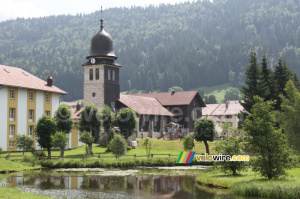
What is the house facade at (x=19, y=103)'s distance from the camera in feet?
183

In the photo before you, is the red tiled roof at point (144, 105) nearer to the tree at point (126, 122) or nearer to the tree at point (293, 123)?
the tree at point (126, 122)

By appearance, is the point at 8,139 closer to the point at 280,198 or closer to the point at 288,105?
the point at 288,105

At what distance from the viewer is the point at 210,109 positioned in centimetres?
12594

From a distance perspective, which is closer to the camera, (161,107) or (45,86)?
(45,86)

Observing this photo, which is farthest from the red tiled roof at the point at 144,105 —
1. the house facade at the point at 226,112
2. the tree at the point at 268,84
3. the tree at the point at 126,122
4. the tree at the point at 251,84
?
Answer: the house facade at the point at 226,112

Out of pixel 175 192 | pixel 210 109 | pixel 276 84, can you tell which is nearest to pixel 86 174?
pixel 175 192

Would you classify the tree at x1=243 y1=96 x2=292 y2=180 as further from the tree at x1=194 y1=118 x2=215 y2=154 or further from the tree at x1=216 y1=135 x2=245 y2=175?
the tree at x1=194 y1=118 x2=215 y2=154

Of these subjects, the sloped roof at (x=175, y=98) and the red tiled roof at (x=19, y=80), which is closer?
the red tiled roof at (x=19, y=80)

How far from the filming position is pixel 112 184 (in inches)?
1264

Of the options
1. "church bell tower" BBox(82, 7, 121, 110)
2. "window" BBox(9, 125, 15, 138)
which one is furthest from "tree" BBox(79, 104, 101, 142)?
"church bell tower" BBox(82, 7, 121, 110)

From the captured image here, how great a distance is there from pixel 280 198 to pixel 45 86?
44.6 meters

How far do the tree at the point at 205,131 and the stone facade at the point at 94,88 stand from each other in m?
21.0

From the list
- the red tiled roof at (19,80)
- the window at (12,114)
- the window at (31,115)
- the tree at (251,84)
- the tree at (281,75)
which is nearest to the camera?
the red tiled roof at (19,80)

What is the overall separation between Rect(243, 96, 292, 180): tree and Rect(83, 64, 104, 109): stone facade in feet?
148
